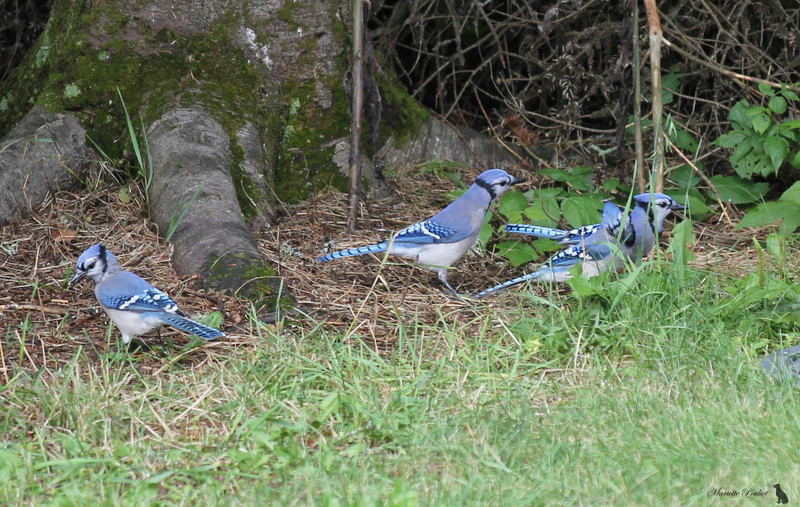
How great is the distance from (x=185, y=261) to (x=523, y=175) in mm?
2680

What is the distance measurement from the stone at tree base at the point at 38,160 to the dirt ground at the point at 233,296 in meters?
0.08

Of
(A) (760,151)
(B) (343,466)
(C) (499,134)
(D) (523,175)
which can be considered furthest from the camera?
(C) (499,134)

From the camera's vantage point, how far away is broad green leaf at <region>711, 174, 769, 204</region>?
5.48 metres

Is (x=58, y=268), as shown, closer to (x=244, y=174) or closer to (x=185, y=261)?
(x=185, y=261)

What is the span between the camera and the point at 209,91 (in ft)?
17.3

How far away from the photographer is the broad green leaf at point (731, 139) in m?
5.40

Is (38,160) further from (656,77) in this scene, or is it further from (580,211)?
(656,77)

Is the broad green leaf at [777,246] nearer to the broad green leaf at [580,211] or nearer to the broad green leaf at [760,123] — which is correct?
the broad green leaf at [580,211]

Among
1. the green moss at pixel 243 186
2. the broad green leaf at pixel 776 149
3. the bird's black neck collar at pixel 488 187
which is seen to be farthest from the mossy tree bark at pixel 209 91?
the broad green leaf at pixel 776 149

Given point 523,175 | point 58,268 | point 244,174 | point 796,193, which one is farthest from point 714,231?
point 58,268

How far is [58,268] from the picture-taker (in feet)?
14.6

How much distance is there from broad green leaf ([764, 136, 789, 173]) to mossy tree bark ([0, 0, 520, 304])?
231 cm

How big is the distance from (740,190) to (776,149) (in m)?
0.37

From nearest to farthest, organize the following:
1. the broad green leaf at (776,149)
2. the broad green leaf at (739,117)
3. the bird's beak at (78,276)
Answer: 1. the bird's beak at (78,276)
2. the broad green leaf at (776,149)
3. the broad green leaf at (739,117)
